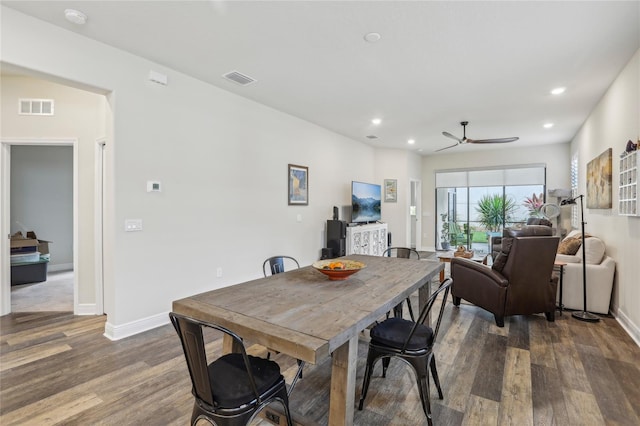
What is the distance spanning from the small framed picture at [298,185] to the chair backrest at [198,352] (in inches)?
153

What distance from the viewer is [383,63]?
3.32 metres

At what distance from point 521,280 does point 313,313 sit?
2783mm

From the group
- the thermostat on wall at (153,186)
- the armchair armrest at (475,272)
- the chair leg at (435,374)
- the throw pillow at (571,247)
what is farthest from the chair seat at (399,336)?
the throw pillow at (571,247)

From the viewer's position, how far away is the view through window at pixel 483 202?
26.5ft

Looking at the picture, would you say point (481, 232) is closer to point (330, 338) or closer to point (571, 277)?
point (571, 277)

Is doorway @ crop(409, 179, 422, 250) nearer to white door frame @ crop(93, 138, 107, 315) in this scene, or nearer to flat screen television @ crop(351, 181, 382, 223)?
flat screen television @ crop(351, 181, 382, 223)

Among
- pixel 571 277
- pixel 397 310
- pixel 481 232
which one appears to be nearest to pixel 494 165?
pixel 481 232

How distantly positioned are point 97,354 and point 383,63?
3.85 meters

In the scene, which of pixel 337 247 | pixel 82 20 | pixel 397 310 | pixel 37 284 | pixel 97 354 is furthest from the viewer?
pixel 337 247

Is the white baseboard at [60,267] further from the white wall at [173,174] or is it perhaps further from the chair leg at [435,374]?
the chair leg at [435,374]

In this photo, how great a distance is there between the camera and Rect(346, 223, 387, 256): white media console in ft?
20.2

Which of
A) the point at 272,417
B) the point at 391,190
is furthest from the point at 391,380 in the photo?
the point at 391,190

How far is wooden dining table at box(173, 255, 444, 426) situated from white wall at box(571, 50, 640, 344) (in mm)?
2436

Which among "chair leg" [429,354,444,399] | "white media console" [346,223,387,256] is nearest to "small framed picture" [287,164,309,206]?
"white media console" [346,223,387,256]
